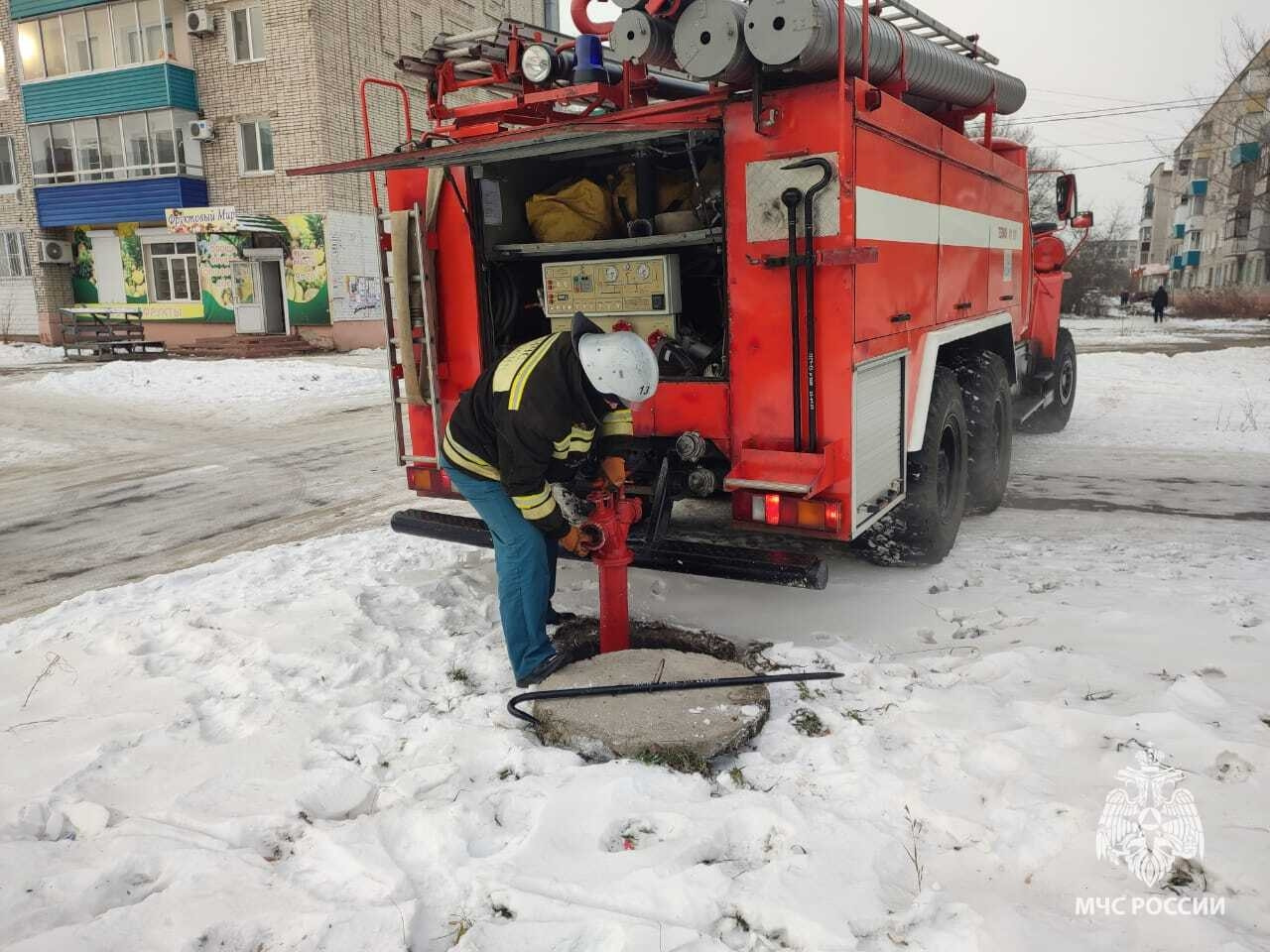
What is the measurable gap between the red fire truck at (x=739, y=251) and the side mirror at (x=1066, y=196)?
249 centimetres

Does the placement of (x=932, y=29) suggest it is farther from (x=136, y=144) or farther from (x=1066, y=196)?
(x=136, y=144)

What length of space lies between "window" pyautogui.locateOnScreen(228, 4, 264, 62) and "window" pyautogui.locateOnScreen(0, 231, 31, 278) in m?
10.2

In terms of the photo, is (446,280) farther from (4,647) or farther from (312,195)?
(312,195)

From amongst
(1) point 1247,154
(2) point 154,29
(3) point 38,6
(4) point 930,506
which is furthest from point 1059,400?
(1) point 1247,154

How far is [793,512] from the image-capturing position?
4227 millimetres

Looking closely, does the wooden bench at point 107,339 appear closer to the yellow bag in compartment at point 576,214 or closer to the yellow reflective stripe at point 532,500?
the yellow bag in compartment at point 576,214

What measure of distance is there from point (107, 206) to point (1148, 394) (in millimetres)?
27193

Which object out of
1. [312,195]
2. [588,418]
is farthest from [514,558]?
[312,195]

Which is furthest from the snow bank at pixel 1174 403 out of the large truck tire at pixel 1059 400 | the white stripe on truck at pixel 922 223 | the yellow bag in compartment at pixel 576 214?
the yellow bag in compartment at pixel 576 214

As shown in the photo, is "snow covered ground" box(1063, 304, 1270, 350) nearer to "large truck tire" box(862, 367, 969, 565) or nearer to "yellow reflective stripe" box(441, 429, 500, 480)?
"large truck tire" box(862, 367, 969, 565)

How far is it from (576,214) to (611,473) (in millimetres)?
1895

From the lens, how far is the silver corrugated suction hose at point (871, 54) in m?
3.64

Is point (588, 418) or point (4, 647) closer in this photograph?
point (588, 418)

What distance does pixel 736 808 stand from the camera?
2902mm
